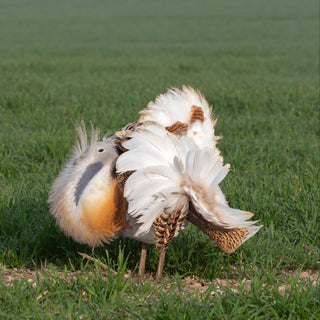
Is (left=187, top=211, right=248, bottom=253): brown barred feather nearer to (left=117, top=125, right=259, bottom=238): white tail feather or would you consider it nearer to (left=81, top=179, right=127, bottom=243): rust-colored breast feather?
(left=117, top=125, right=259, bottom=238): white tail feather

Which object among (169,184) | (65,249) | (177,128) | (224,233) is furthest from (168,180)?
(65,249)

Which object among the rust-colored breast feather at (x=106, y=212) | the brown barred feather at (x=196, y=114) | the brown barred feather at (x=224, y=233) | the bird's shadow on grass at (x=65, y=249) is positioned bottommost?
the bird's shadow on grass at (x=65, y=249)

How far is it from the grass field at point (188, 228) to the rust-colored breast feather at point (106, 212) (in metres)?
0.17

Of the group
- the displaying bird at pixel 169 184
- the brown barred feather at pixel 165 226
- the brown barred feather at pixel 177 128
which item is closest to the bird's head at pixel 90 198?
the displaying bird at pixel 169 184

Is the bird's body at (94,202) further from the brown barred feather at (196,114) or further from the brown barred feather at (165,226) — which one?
the brown barred feather at (196,114)

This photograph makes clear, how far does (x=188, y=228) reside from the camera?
12.9ft

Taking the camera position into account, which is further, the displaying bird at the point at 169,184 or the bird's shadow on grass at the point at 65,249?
the bird's shadow on grass at the point at 65,249

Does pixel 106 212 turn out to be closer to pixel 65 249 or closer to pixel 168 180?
pixel 168 180

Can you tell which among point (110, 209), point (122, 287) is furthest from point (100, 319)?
point (110, 209)

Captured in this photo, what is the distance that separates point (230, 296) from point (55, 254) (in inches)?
60.3

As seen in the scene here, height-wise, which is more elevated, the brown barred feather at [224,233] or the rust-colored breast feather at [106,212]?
the rust-colored breast feather at [106,212]

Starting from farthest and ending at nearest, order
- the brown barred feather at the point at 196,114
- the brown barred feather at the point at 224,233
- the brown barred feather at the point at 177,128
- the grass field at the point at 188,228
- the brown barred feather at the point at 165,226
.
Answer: the brown barred feather at the point at 196,114 → the brown barred feather at the point at 177,128 → the brown barred feather at the point at 224,233 → the brown barred feather at the point at 165,226 → the grass field at the point at 188,228

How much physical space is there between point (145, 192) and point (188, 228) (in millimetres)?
1286

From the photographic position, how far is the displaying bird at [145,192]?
2.75 m
